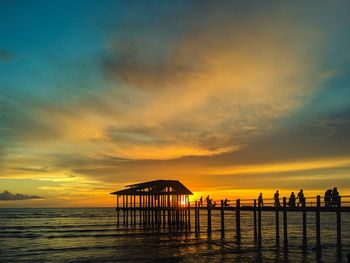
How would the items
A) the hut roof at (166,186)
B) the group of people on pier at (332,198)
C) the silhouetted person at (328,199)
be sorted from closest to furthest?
1. the group of people on pier at (332,198)
2. the silhouetted person at (328,199)
3. the hut roof at (166,186)

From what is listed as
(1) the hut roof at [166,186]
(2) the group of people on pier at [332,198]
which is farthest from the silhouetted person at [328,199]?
(1) the hut roof at [166,186]

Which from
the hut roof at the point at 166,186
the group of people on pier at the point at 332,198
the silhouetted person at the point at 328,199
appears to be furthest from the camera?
the hut roof at the point at 166,186

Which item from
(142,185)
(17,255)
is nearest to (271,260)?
(17,255)

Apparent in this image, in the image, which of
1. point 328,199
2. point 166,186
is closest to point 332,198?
point 328,199

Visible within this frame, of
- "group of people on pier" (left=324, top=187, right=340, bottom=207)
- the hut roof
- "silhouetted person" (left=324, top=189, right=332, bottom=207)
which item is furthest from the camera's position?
the hut roof

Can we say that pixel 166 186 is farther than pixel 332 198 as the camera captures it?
Yes

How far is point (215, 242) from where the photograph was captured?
3512 cm

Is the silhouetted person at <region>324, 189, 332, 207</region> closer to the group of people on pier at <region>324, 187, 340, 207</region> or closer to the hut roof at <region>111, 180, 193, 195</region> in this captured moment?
the group of people on pier at <region>324, 187, 340, 207</region>

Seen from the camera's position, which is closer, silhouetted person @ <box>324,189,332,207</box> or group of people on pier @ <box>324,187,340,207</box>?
group of people on pier @ <box>324,187,340,207</box>

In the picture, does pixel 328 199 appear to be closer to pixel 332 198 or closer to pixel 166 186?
pixel 332 198

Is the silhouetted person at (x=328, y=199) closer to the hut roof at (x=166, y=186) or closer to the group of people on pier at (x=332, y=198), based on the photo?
the group of people on pier at (x=332, y=198)

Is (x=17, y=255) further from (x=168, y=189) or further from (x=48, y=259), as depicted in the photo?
(x=168, y=189)

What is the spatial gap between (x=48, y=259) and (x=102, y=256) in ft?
11.7

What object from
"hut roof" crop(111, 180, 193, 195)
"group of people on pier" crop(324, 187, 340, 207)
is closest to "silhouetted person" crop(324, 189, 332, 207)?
"group of people on pier" crop(324, 187, 340, 207)
